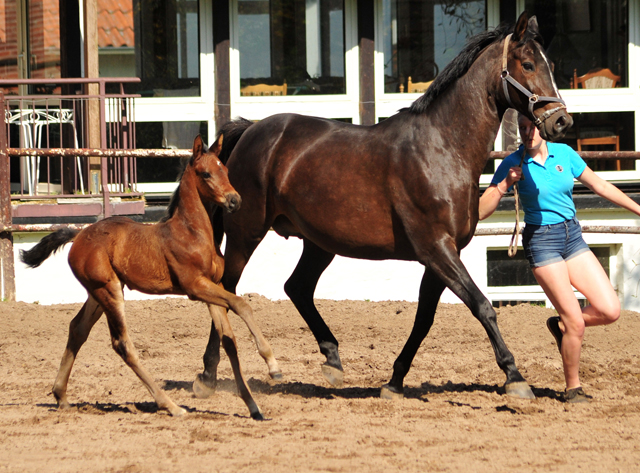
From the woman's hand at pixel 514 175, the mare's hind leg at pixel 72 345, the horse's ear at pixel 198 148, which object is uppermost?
the horse's ear at pixel 198 148

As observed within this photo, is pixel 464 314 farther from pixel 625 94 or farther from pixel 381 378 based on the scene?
pixel 625 94

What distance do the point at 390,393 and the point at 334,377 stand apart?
1.79ft

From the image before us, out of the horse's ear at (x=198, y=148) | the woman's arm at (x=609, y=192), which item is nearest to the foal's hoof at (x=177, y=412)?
the horse's ear at (x=198, y=148)

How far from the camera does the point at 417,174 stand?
4.72 metres

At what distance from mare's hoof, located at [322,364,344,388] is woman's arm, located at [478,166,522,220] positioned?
5.08ft

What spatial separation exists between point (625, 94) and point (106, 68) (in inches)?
277

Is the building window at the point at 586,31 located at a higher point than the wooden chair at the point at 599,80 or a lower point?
higher

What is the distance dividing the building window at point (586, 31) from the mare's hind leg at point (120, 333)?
773cm

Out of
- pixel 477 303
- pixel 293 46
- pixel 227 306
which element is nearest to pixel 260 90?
pixel 293 46

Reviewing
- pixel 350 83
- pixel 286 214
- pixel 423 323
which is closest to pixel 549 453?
pixel 423 323

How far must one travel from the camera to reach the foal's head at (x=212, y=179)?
14.4ft

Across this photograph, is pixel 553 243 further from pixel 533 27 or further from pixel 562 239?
pixel 533 27

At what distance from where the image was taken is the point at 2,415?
4.55 meters

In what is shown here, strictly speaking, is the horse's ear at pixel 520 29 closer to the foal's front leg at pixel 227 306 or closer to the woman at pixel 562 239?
the woman at pixel 562 239
